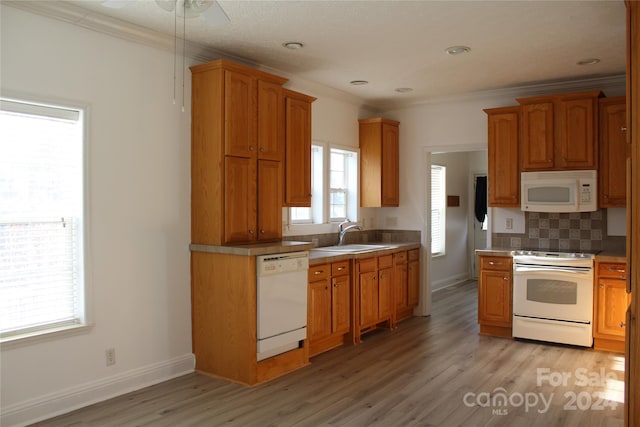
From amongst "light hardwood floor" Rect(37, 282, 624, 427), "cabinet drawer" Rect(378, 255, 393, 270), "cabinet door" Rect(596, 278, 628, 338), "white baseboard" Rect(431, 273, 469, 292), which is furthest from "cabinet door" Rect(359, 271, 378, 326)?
"white baseboard" Rect(431, 273, 469, 292)

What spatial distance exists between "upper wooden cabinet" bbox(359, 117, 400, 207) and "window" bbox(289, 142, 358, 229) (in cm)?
12

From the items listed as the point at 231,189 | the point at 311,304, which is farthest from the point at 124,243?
the point at 311,304

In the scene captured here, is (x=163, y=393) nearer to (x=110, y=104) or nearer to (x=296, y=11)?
(x=110, y=104)

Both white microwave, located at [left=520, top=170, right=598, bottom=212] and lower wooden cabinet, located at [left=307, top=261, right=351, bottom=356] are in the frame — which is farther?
white microwave, located at [left=520, top=170, right=598, bottom=212]

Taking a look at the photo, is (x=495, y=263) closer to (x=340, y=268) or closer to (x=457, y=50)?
(x=340, y=268)

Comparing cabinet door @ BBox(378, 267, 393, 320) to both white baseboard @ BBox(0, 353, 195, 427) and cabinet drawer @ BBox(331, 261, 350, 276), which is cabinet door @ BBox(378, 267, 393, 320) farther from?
white baseboard @ BBox(0, 353, 195, 427)

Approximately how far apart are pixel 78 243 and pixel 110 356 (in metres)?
0.86

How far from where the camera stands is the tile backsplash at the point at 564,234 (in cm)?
541

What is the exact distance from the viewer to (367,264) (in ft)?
17.6

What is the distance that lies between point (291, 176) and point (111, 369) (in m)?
2.29

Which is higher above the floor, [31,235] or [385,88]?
[385,88]

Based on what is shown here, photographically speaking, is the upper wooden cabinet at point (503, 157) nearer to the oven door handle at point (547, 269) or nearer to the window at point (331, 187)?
the oven door handle at point (547, 269)

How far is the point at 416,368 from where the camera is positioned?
14.4ft

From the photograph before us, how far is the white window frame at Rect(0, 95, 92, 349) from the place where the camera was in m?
3.29
